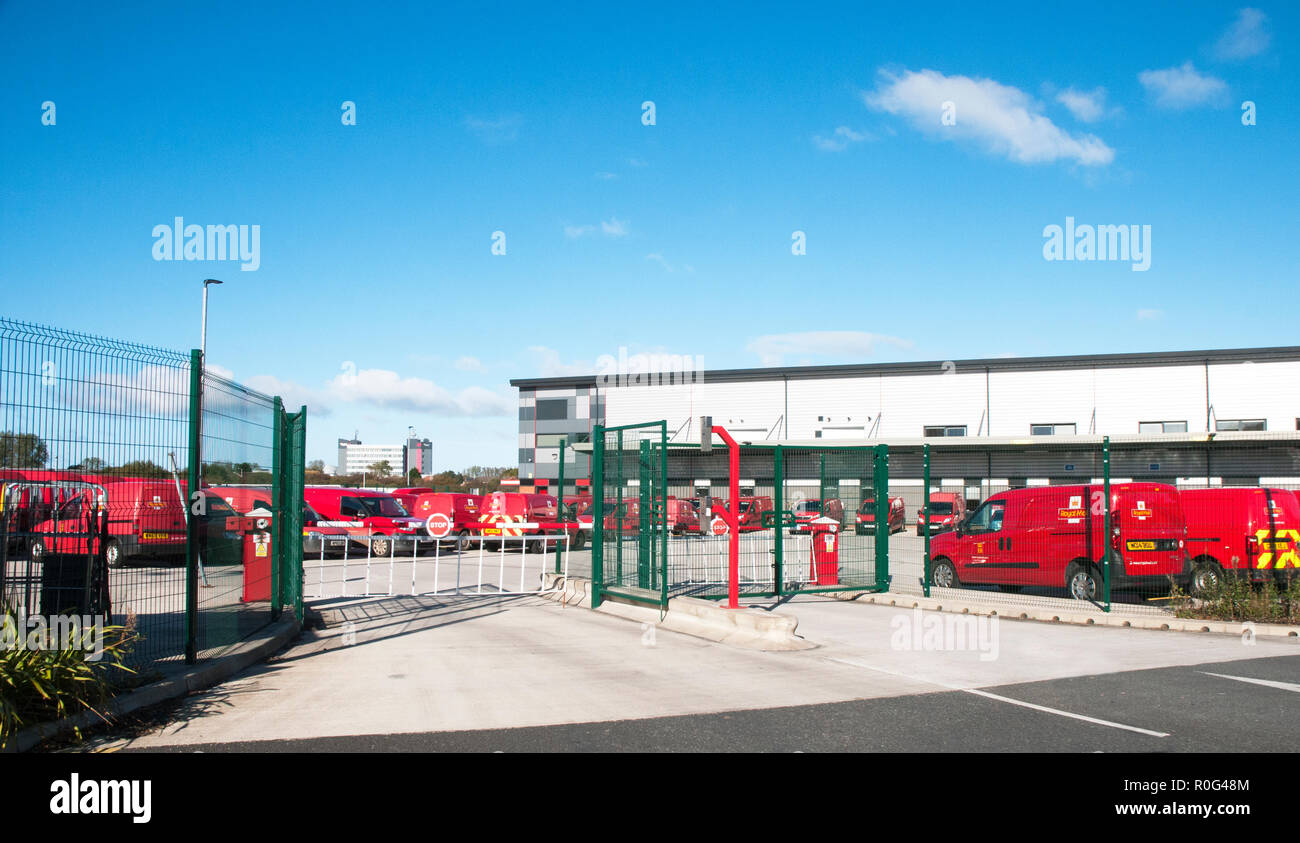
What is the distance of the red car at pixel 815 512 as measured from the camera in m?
15.7

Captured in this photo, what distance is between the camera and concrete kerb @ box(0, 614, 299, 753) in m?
6.20

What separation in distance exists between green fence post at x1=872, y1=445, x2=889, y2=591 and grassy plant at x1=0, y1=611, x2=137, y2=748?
1174 cm

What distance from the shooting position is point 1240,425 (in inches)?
1713

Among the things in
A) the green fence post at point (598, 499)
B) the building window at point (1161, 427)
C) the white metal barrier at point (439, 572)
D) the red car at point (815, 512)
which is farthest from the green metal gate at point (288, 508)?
the building window at point (1161, 427)

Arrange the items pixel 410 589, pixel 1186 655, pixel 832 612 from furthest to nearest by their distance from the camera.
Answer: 1. pixel 410 589
2. pixel 832 612
3. pixel 1186 655

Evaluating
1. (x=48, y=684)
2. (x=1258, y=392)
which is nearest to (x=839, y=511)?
(x=48, y=684)

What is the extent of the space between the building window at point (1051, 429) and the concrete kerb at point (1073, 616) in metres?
34.2

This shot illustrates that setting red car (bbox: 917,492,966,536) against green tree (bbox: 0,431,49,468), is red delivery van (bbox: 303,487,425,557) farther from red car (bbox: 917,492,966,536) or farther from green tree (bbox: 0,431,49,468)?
green tree (bbox: 0,431,49,468)

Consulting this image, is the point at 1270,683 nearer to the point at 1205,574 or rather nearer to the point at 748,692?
the point at 748,692

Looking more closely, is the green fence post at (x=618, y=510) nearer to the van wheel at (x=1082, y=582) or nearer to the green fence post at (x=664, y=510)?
the green fence post at (x=664, y=510)
